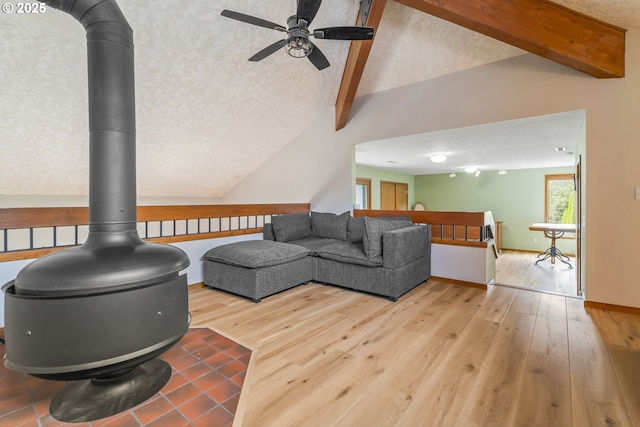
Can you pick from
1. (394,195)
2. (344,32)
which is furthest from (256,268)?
(394,195)

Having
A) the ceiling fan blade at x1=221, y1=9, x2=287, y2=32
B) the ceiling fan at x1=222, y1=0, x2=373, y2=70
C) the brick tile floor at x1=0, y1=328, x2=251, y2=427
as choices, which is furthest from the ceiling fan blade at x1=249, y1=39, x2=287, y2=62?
the brick tile floor at x1=0, y1=328, x2=251, y2=427

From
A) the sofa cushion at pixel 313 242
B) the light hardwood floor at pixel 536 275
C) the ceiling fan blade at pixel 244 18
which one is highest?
the ceiling fan blade at pixel 244 18

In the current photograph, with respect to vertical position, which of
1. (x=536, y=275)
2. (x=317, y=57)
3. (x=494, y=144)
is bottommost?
(x=536, y=275)

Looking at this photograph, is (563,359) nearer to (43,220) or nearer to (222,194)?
(43,220)

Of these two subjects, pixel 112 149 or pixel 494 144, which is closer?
pixel 112 149

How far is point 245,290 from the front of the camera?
3094 millimetres

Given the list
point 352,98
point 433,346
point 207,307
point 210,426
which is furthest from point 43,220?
point 352,98

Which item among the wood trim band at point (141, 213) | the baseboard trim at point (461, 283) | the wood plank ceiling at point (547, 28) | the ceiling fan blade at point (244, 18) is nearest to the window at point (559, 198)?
the baseboard trim at point (461, 283)

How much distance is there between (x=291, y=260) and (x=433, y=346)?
68.0 inches

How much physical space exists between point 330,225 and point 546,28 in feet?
10.1

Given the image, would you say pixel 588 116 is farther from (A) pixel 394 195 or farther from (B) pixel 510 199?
(A) pixel 394 195

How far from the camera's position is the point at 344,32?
238cm

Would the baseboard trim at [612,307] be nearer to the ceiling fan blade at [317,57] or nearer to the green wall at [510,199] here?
the ceiling fan blade at [317,57]

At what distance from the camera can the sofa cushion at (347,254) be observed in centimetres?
322
